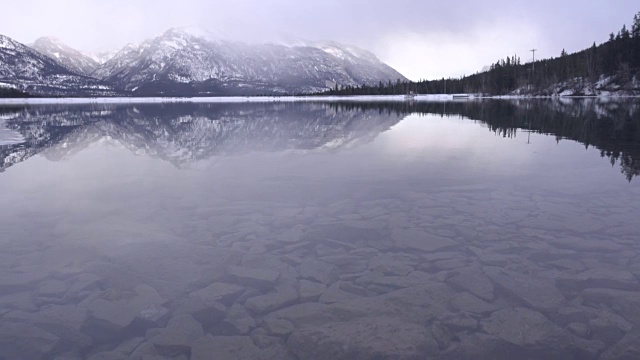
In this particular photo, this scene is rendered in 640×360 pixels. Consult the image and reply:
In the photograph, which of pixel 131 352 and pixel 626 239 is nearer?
pixel 131 352

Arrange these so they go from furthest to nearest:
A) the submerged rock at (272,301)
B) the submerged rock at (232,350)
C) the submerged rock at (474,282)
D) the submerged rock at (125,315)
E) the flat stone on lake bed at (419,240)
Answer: the flat stone on lake bed at (419,240)
the submerged rock at (474,282)
the submerged rock at (272,301)
the submerged rock at (125,315)
the submerged rock at (232,350)

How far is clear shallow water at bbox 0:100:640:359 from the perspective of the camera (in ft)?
18.8

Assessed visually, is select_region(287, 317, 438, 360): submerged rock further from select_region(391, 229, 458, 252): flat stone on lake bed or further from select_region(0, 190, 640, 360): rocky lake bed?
select_region(391, 229, 458, 252): flat stone on lake bed

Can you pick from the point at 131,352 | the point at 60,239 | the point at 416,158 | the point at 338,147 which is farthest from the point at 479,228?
the point at 338,147

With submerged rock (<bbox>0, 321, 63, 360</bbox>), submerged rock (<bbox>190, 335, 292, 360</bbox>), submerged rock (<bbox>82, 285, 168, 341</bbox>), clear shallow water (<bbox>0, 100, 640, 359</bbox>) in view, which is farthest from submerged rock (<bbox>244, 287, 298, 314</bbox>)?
submerged rock (<bbox>0, 321, 63, 360</bbox>)

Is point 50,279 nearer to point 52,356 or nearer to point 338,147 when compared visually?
point 52,356

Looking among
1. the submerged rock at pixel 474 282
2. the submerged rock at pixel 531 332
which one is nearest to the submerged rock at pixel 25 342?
the submerged rock at pixel 531 332


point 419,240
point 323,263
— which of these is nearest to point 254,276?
point 323,263

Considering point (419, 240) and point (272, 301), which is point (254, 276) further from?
point (419, 240)

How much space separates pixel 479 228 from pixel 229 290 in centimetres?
567

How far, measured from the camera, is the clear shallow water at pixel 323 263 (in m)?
5.72

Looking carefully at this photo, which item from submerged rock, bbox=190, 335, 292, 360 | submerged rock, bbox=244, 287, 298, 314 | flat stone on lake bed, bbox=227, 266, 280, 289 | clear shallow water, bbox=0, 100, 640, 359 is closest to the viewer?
submerged rock, bbox=190, 335, 292, 360

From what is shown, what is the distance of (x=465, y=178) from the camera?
50.1 ft

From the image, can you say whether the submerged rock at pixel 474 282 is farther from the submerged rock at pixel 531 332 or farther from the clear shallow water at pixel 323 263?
the submerged rock at pixel 531 332
